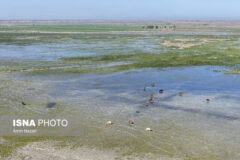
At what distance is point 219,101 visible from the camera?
2025 cm

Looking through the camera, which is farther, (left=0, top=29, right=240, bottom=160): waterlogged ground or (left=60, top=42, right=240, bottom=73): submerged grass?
(left=60, top=42, right=240, bottom=73): submerged grass

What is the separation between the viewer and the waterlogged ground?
13438 millimetres

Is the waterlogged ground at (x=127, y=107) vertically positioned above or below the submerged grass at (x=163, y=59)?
below

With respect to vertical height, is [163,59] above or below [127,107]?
above

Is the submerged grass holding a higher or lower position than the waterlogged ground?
higher

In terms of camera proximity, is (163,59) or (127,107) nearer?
(127,107)

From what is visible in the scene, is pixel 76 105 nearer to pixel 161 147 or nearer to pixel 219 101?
pixel 161 147

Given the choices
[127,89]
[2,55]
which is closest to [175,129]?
[127,89]

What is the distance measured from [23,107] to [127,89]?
9.06 metres

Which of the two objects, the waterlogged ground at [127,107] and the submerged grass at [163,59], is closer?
the waterlogged ground at [127,107]

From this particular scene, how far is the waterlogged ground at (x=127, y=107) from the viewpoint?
44.1ft

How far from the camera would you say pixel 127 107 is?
19000 millimetres

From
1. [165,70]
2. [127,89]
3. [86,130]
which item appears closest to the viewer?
[86,130]

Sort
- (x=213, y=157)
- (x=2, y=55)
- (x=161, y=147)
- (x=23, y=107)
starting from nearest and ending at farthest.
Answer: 1. (x=213, y=157)
2. (x=161, y=147)
3. (x=23, y=107)
4. (x=2, y=55)
